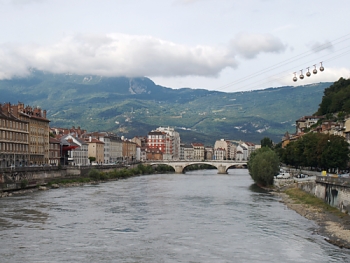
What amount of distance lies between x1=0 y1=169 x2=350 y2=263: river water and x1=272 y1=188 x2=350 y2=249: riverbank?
27.2 inches

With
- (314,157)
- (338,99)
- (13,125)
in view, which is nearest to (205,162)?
(338,99)

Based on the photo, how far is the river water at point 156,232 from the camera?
28.8 meters

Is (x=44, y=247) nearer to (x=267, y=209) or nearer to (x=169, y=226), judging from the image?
(x=169, y=226)

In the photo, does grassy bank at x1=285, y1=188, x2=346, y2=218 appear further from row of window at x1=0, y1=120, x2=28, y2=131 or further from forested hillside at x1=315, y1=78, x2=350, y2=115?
forested hillside at x1=315, y1=78, x2=350, y2=115

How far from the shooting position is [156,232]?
35.6 m

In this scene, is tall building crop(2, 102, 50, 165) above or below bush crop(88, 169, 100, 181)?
above

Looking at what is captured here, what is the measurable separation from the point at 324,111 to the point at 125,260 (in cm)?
10692

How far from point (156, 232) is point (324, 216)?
13.4 meters

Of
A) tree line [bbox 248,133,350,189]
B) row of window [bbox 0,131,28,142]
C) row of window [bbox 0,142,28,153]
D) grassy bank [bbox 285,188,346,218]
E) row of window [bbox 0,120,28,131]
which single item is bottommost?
grassy bank [bbox 285,188,346,218]

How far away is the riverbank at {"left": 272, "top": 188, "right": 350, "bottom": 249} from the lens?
33.2 m

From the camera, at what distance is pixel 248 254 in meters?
29.4

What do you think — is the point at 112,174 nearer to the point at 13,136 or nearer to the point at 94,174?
the point at 94,174

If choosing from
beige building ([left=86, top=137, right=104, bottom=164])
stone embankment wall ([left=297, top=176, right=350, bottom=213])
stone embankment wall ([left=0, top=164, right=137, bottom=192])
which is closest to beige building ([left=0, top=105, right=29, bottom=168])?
stone embankment wall ([left=0, top=164, right=137, bottom=192])

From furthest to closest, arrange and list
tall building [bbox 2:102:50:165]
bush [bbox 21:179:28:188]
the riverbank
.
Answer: tall building [bbox 2:102:50:165] < bush [bbox 21:179:28:188] < the riverbank
